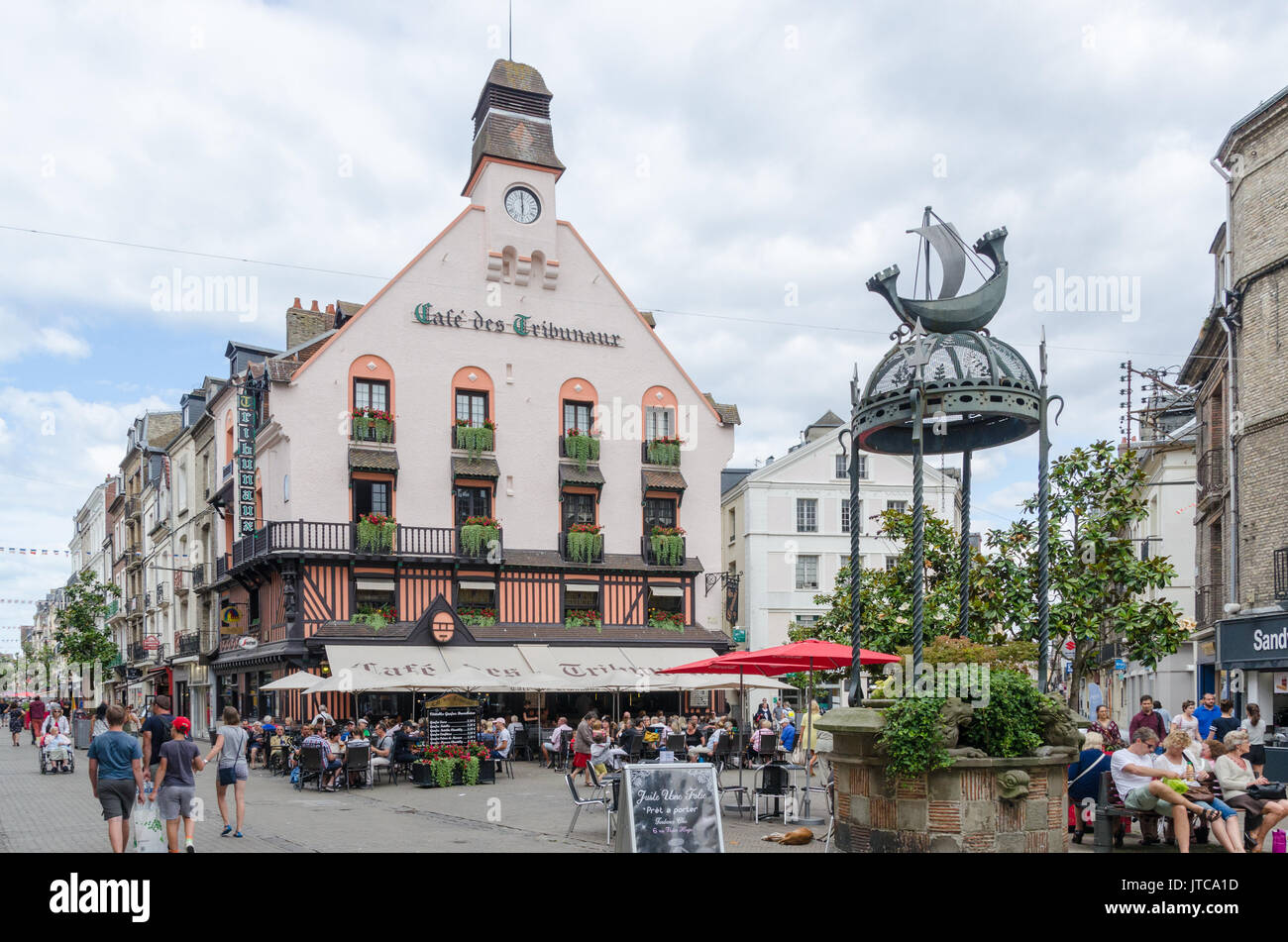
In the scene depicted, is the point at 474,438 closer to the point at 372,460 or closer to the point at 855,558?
the point at 372,460

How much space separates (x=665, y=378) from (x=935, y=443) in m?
21.8

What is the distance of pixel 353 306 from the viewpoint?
111 ft

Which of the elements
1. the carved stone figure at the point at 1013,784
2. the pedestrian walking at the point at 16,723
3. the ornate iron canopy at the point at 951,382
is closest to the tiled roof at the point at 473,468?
the pedestrian walking at the point at 16,723

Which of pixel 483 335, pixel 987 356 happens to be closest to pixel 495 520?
pixel 483 335

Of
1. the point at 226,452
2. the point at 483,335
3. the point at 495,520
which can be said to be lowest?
the point at 495,520

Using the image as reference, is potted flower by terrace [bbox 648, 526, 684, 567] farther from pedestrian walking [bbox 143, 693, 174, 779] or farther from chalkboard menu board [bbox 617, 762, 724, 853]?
chalkboard menu board [bbox 617, 762, 724, 853]

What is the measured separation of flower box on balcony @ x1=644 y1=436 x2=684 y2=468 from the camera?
34.1 meters

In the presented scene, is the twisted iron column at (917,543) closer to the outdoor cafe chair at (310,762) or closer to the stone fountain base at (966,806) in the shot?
the stone fountain base at (966,806)

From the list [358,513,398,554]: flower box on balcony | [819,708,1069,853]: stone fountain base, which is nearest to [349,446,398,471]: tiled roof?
[358,513,398,554]: flower box on balcony

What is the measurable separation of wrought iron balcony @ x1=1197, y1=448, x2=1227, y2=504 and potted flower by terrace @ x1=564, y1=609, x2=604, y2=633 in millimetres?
16070

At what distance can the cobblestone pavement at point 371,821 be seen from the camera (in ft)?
40.9

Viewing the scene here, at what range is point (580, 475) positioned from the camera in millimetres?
32812

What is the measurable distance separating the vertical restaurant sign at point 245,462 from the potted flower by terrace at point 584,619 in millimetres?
9301
